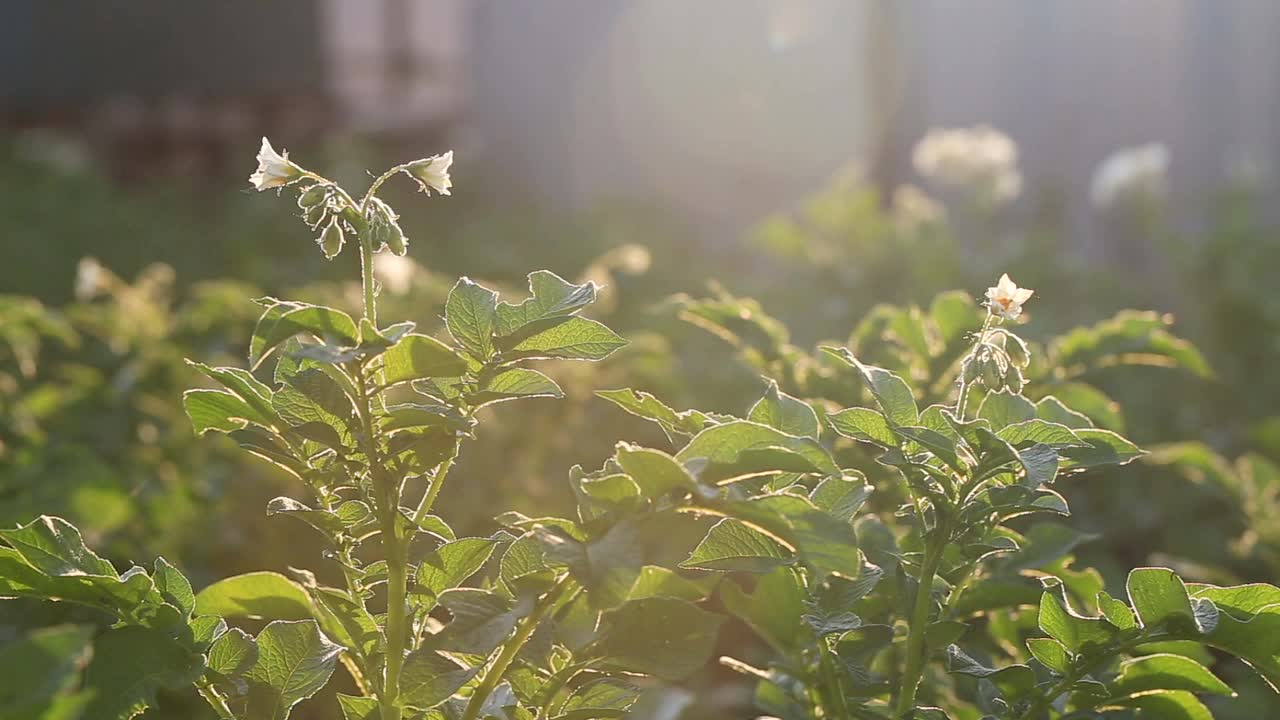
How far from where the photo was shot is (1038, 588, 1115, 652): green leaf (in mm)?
1055

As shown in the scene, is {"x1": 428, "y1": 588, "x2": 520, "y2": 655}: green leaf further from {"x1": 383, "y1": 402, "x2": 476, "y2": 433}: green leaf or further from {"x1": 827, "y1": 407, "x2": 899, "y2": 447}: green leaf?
{"x1": 827, "y1": 407, "x2": 899, "y2": 447}: green leaf

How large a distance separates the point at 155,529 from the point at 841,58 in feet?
25.7

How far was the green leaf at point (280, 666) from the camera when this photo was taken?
1.03 m

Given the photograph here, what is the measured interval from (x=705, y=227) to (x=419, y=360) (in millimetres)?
8798

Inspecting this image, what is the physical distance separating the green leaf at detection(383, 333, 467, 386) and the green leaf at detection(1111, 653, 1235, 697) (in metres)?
0.60

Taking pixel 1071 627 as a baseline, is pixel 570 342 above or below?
above

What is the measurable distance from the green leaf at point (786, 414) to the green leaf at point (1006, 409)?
14 cm

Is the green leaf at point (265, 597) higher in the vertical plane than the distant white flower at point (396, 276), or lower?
lower

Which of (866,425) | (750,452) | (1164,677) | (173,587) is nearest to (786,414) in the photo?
(866,425)

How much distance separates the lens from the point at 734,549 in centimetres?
97

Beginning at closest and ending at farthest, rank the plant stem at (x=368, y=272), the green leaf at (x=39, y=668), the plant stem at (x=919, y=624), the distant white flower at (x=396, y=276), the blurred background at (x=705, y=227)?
1. the green leaf at (x=39, y=668)
2. the plant stem at (x=368, y=272)
3. the plant stem at (x=919, y=624)
4. the distant white flower at (x=396, y=276)
5. the blurred background at (x=705, y=227)

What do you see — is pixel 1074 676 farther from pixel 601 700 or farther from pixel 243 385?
pixel 243 385

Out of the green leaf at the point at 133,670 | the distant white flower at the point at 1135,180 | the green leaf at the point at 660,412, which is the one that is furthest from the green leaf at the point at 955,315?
the distant white flower at the point at 1135,180

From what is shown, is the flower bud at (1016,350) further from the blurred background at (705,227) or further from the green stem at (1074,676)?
the blurred background at (705,227)
